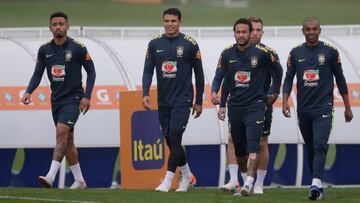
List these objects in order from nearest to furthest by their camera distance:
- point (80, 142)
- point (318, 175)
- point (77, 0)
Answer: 1. point (318, 175)
2. point (80, 142)
3. point (77, 0)

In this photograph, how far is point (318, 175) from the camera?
18094 mm

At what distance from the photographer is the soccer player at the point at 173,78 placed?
18.7 m

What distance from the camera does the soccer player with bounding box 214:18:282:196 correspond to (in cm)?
1852

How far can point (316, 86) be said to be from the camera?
726 inches

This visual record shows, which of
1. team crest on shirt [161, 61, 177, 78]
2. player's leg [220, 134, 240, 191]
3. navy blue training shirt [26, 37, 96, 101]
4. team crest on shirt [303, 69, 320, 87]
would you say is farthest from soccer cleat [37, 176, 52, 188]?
team crest on shirt [303, 69, 320, 87]

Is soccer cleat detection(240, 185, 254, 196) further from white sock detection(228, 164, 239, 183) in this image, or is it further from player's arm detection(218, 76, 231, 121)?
white sock detection(228, 164, 239, 183)

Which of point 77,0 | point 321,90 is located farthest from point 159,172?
point 77,0

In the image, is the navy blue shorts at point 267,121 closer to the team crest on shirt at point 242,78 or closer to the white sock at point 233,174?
the white sock at point 233,174

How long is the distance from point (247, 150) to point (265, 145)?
1.49 meters

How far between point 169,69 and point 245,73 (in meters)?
1.00

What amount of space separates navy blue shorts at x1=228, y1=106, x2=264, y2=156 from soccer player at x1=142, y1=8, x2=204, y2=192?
1.69 ft

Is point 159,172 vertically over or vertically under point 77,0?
under

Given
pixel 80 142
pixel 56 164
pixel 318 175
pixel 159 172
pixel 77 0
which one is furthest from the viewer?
pixel 77 0

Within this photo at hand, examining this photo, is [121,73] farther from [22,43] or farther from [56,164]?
[56,164]
